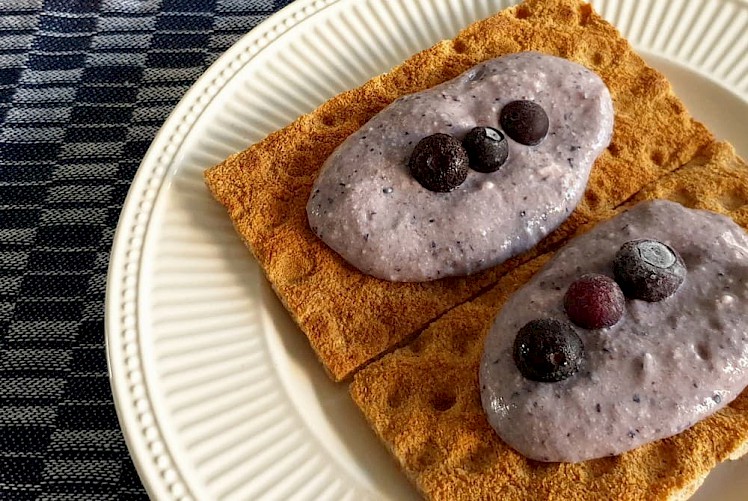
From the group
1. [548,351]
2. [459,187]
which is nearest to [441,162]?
[459,187]

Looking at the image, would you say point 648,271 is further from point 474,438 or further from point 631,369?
point 474,438

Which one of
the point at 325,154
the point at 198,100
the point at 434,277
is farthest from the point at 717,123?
the point at 198,100

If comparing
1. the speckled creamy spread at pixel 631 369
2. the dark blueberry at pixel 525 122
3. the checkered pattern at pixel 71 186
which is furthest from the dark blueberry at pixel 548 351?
the checkered pattern at pixel 71 186

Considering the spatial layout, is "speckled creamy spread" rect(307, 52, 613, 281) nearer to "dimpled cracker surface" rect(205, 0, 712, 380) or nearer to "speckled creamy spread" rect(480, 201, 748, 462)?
"dimpled cracker surface" rect(205, 0, 712, 380)

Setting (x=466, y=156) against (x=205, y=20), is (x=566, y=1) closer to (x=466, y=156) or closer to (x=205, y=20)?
(x=466, y=156)

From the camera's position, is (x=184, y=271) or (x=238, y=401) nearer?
(x=238, y=401)

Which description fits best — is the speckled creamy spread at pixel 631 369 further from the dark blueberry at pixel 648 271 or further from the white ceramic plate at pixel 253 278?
the white ceramic plate at pixel 253 278

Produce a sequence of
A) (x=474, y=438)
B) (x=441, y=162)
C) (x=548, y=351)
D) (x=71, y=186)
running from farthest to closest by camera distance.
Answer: (x=71, y=186) → (x=441, y=162) → (x=474, y=438) → (x=548, y=351)
